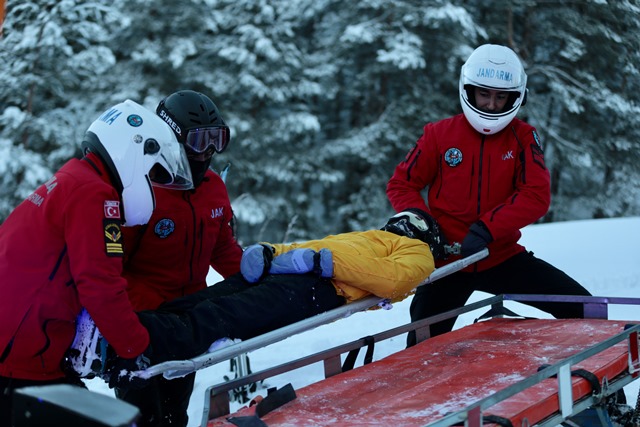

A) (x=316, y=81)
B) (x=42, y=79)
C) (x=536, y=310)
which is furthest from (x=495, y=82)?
(x=316, y=81)

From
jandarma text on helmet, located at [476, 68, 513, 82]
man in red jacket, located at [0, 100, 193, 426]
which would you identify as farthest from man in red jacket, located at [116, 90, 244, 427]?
jandarma text on helmet, located at [476, 68, 513, 82]

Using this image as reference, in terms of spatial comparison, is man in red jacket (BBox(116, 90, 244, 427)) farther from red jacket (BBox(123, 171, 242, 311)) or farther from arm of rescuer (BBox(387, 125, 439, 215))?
arm of rescuer (BBox(387, 125, 439, 215))

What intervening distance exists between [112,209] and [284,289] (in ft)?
3.36

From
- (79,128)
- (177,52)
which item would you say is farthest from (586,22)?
(79,128)

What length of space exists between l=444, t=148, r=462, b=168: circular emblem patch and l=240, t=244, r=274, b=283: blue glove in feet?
4.56

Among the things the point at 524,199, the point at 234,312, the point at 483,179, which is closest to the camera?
the point at 234,312

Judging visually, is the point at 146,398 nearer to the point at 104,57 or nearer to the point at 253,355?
the point at 253,355

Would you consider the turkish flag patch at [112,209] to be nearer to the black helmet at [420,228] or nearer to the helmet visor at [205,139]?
the helmet visor at [205,139]

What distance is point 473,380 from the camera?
3055mm

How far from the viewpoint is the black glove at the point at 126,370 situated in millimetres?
2740

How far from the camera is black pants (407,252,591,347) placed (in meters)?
4.18

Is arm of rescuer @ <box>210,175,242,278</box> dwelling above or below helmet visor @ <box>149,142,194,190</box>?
below

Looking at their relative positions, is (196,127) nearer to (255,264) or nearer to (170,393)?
(255,264)

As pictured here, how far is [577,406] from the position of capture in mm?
2869
